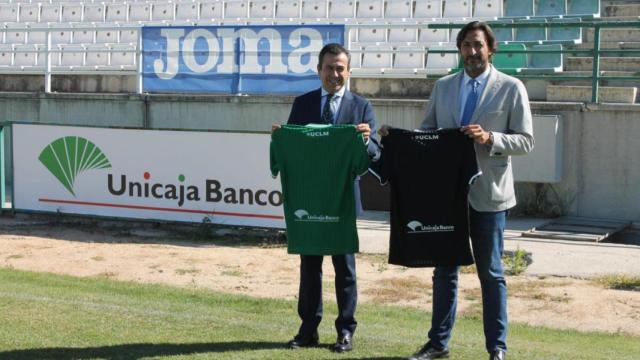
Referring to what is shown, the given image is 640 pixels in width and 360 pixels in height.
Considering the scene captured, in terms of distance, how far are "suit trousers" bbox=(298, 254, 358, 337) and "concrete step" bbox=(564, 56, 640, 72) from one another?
10.3 metres

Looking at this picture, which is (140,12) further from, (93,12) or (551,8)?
(551,8)

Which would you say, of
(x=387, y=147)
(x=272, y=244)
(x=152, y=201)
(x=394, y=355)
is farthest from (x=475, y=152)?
(x=152, y=201)

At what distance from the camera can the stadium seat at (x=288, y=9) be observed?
20.2 metres

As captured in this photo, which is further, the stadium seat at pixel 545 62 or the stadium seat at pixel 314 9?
the stadium seat at pixel 314 9

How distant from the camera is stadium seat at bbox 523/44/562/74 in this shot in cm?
1476

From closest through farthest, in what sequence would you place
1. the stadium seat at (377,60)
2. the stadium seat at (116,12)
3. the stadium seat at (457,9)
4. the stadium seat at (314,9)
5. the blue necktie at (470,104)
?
1. the blue necktie at (470,104)
2. the stadium seat at (377,60)
3. the stadium seat at (457,9)
4. the stadium seat at (314,9)
5. the stadium seat at (116,12)

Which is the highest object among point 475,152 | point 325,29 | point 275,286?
point 325,29

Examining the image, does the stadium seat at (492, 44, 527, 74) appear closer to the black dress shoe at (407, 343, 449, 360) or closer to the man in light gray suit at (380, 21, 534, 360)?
the man in light gray suit at (380, 21, 534, 360)

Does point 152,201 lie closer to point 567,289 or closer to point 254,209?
point 254,209

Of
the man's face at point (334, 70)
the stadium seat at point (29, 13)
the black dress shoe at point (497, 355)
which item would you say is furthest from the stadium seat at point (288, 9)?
the black dress shoe at point (497, 355)

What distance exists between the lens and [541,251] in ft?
36.1

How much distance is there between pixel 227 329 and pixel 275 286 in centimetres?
243

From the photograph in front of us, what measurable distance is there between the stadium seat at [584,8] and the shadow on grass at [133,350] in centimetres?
1172

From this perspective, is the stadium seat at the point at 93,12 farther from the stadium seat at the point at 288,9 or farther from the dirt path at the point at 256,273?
the dirt path at the point at 256,273
